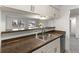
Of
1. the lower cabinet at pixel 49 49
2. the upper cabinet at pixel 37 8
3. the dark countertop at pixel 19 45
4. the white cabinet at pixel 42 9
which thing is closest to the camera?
the dark countertop at pixel 19 45

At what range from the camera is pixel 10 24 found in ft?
4.14

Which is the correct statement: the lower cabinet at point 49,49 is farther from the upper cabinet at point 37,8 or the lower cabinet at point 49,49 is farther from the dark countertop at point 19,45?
the upper cabinet at point 37,8

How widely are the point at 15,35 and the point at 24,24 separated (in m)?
0.23

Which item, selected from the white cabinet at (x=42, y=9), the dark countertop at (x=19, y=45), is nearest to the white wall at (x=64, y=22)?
the dark countertop at (x=19, y=45)

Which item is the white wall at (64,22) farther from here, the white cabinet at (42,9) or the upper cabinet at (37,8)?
the white cabinet at (42,9)

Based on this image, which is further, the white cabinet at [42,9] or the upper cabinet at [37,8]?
the white cabinet at [42,9]

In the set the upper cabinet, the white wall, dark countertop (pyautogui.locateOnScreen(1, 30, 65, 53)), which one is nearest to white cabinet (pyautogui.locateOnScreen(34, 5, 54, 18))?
the upper cabinet

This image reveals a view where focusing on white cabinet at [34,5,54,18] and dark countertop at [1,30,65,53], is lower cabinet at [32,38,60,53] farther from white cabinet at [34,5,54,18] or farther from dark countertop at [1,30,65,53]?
white cabinet at [34,5,54,18]

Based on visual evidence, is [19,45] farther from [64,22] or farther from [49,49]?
[64,22]

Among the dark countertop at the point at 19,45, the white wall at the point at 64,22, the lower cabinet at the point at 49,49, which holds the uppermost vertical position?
the white wall at the point at 64,22

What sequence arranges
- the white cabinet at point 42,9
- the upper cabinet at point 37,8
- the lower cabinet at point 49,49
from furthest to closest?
the white cabinet at point 42,9, the upper cabinet at point 37,8, the lower cabinet at point 49,49

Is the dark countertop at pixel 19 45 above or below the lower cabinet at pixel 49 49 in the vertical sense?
above

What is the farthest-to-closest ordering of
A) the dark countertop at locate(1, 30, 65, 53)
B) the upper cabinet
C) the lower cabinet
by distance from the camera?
the upper cabinet
the lower cabinet
the dark countertop at locate(1, 30, 65, 53)
